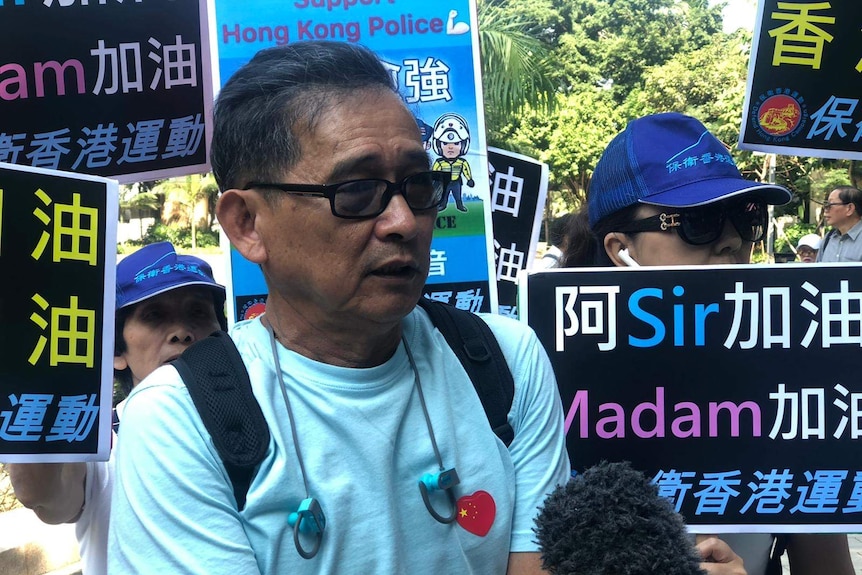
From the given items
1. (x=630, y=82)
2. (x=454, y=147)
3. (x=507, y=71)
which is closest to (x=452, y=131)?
(x=454, y=147)

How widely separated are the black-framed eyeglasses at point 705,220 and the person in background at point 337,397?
2.77ft

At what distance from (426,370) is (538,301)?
70 centimetres

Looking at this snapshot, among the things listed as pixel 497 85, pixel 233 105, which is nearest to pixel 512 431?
pixel 233 105

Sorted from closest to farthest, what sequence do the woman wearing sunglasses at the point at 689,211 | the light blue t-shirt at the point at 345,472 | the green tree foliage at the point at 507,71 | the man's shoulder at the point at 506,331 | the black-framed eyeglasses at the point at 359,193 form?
the light blue t-shirt at the point at 345,472 < the black-framed eyeglasses at the point at 359,193 < the man's shoulder at the point at 506,331 < the woman wearing sunglasses at the point at 689,211 < the green tree foliage at the point at 507,71

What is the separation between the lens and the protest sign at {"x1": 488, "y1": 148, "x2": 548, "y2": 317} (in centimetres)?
402

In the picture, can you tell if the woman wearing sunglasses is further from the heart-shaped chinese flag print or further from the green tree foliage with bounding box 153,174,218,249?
the green tree foliage with bounding box 153,174,218,249

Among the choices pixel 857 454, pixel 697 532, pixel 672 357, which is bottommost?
pixel 697 532

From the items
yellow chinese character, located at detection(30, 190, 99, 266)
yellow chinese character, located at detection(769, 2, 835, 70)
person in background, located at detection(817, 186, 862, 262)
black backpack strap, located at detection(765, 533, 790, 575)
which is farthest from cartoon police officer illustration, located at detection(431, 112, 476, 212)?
person in background, located at detection(817, 186, 862, 262)

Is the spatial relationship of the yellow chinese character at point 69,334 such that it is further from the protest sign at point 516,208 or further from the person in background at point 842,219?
the person in background at point 842,219

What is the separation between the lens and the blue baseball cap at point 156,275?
2.78 m

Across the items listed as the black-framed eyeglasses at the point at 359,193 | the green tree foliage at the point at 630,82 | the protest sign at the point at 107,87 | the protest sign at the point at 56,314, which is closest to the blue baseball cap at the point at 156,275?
the protest sign at the point at 107,87

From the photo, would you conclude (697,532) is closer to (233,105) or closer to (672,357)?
(672,357)

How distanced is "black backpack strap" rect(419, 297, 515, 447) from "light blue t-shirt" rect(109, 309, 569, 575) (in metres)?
0.02

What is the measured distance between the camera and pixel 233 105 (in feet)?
5.09
